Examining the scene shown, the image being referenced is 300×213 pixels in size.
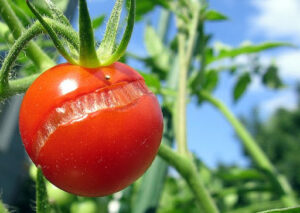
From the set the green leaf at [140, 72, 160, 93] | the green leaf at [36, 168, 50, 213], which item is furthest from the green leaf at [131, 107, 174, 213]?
the green leaf at [36, 168, 50, 213]

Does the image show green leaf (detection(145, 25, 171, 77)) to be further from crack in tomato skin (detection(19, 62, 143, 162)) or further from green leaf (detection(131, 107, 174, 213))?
crack in tomato skin (detection(19, 62, 143, 162))

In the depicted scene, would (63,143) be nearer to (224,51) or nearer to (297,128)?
(224,51)

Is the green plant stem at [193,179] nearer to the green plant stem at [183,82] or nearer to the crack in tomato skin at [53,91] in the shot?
the green plant stem at [183,82]

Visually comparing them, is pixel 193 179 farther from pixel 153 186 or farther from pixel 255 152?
pixel 255 152

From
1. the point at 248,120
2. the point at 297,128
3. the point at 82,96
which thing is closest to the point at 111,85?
the point at 82,96

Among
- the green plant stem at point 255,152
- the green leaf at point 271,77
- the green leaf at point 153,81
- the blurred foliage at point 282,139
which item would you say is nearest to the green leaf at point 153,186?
the green leaf at point 153,81
